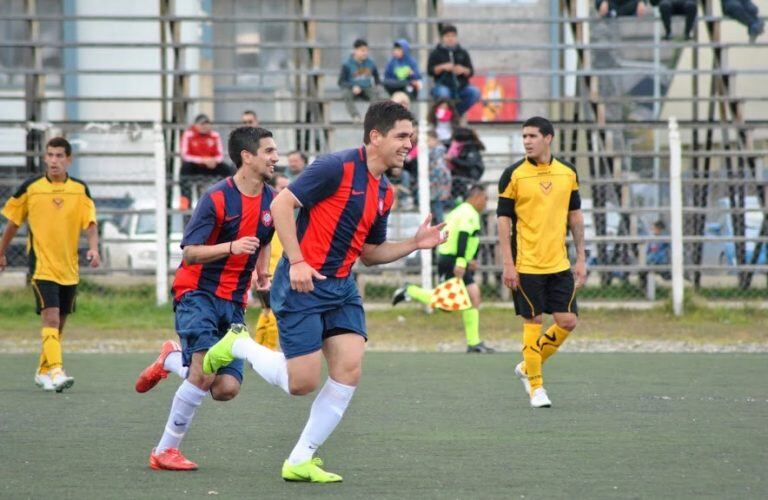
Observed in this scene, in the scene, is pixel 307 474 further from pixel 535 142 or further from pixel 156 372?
pixel 535 142

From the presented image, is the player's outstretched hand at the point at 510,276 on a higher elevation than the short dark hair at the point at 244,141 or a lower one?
lower

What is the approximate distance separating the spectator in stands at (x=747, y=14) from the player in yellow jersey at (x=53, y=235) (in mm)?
12708

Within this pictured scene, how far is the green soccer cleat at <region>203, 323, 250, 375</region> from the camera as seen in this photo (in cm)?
663

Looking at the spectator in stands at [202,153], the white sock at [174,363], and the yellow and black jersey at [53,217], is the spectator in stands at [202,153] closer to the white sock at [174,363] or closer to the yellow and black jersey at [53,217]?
the yellow and black jersey at [53,217]

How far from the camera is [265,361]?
21.4 feet

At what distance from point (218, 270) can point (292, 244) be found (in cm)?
99

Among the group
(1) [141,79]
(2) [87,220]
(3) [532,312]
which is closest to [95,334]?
(2) [87,220]

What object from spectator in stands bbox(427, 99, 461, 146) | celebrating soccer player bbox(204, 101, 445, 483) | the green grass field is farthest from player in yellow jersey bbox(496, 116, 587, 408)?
spectator in stands bbox(427, 99, 461, 146)

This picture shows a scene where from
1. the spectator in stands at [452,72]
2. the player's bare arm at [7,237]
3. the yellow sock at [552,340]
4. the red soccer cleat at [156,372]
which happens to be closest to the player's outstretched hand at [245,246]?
the red soccer cleat at [156,372]

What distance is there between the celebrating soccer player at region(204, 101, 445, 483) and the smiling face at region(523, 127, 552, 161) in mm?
3149

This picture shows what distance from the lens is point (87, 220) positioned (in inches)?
425

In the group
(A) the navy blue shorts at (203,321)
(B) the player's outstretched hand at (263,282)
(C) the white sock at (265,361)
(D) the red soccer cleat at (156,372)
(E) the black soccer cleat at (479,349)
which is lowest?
(E) the black soccer cleat at (479,349)

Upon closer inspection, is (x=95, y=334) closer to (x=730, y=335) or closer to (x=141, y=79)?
(x=730, y=335)

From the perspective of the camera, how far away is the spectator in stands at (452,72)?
1859 cm
